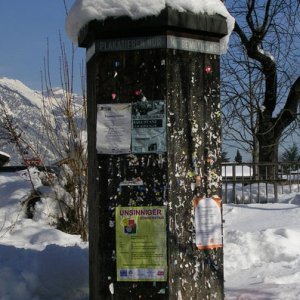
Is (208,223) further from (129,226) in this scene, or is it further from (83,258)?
(83,258)

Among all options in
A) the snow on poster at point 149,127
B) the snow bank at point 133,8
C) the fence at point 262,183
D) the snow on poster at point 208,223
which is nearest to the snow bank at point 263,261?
the snow on poster at point 208,223

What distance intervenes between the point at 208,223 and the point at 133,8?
1.65 m

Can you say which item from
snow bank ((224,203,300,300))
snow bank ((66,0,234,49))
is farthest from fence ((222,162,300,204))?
snow bank ((66,0,234,49))

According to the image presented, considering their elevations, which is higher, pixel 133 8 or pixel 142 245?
pixel 133 8

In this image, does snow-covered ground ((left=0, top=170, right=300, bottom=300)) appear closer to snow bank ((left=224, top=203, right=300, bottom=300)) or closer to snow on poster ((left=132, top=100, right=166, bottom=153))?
snow bank ((left=224, top=203, right=300, bottom=300))

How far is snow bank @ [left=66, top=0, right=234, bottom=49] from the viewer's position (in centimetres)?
370

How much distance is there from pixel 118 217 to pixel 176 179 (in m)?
0.50

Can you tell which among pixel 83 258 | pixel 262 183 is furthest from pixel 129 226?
pixel 262 183

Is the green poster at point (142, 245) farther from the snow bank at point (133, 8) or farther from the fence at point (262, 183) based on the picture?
the fence at point (262, 183)

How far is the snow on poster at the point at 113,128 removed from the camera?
3.81 m

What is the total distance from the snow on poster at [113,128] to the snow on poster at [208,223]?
0.68 m

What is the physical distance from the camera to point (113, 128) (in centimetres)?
386

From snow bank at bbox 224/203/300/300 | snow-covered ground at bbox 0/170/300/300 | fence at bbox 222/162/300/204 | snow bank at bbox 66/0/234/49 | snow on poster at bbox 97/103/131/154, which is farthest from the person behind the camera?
fence at bbox 222/162/300/204

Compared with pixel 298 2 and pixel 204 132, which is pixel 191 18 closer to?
pixel 204 132
